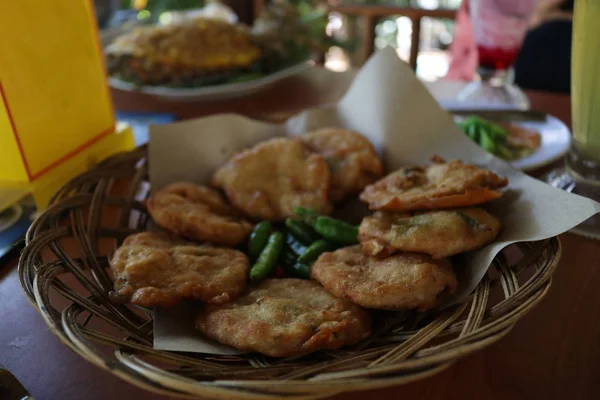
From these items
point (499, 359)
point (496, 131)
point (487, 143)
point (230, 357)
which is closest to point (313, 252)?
point (230, 357)

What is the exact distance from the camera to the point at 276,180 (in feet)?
5.63

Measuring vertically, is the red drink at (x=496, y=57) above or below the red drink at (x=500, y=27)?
below

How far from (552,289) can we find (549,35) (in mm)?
2969

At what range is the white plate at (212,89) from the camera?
2457 mm

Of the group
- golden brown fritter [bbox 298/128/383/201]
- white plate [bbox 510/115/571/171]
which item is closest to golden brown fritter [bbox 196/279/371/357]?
golden brown fritter [bbox 298/128/383/201]

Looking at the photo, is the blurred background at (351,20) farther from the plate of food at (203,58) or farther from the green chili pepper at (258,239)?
the green chili pepper at (258,239)

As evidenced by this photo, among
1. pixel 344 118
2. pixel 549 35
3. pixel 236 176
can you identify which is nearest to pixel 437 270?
pixel 236 176

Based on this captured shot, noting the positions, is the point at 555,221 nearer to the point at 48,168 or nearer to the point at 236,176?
the point at 236,176

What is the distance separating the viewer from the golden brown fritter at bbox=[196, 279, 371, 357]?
104cm

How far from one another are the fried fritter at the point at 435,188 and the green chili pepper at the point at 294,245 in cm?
24

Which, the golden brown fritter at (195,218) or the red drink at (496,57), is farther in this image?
the red drink at (496,57)

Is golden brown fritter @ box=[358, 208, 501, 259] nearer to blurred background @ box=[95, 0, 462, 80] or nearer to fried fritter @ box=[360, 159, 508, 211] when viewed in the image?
fried fritter @ box=[360, 159, 508, 211]

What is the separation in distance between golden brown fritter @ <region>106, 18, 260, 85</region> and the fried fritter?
1.52m

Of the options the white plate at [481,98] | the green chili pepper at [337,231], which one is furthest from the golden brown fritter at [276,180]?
the white plate at [481,98]
